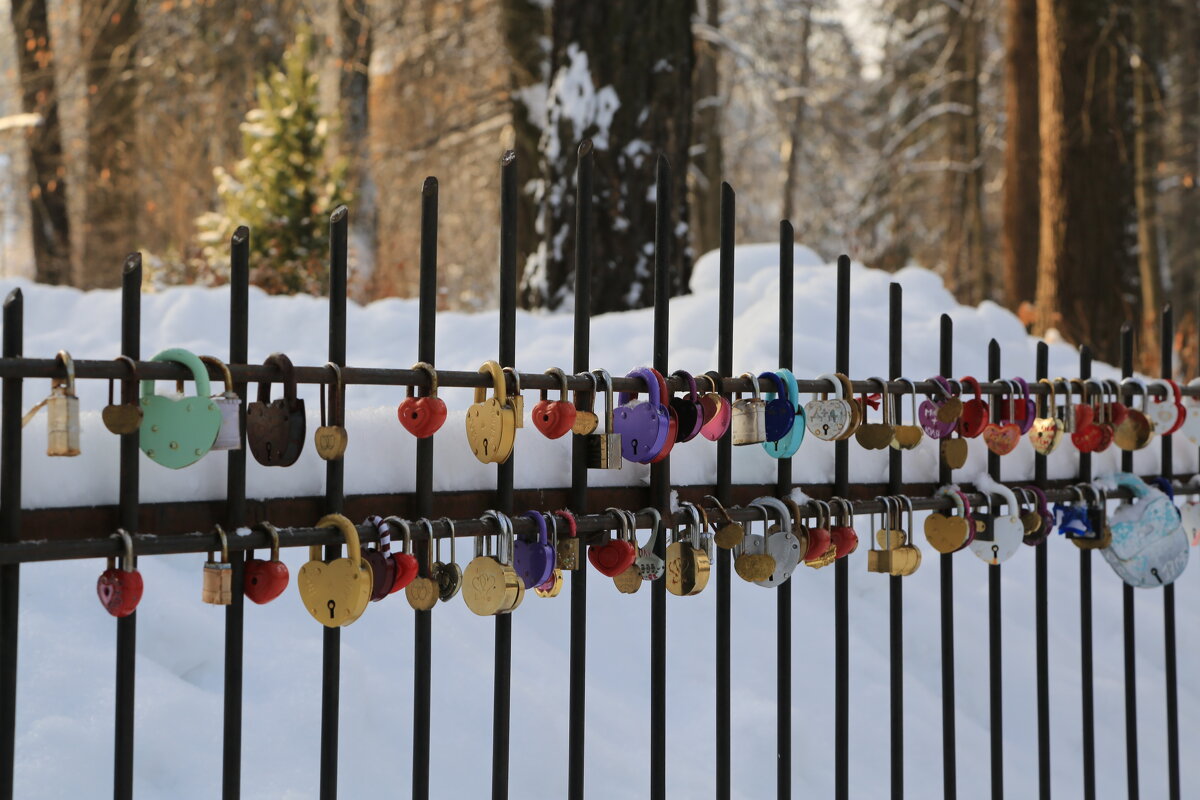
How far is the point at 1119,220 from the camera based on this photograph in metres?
7.68

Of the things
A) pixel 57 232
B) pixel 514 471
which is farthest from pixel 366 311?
pixel 57 232

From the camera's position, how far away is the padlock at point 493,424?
5.48 ft

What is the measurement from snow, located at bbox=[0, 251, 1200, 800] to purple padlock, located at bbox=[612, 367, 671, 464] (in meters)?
0.10

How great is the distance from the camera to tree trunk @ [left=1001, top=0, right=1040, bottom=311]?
35.1 feet

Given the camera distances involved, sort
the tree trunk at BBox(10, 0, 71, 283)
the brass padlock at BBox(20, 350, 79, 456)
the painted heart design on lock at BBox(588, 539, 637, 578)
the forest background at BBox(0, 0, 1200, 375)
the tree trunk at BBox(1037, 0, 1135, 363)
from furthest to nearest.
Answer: the tree trunk at BBox(10, 0, 71, 283) → the tree trunk at BBox(1037, 0, 1135, 363) → the forest background at BBox(0, 0, 1200, 375) → the painted heart design on lock at BBox(588, 539, 637, 578) → the brass padlock at BBox(20, 350, 79, 456)


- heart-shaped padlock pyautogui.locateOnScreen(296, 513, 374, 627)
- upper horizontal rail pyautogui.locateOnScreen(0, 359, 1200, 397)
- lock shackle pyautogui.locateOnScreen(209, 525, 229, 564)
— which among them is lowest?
heart-shaped padlock pyautogui.locateOnScreen(296, 513, 374, 627)

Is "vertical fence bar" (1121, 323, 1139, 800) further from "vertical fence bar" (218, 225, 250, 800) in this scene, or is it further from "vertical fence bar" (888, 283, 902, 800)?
"vertical fence bar" (218, 225, 250, 800)

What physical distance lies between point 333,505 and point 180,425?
274 mm

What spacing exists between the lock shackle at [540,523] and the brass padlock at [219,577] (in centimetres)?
48

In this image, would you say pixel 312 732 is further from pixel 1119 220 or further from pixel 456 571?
pixel 1119 220

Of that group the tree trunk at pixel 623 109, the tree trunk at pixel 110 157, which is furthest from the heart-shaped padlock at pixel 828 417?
the tree trunk at pixel 110 157

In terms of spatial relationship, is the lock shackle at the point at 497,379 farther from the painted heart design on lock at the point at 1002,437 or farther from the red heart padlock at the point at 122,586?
the painted heart design on lock at the point at 1002,437

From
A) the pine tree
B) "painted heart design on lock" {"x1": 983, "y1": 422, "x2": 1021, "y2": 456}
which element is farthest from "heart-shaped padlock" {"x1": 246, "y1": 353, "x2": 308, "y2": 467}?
the pine tree

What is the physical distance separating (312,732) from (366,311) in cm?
290
